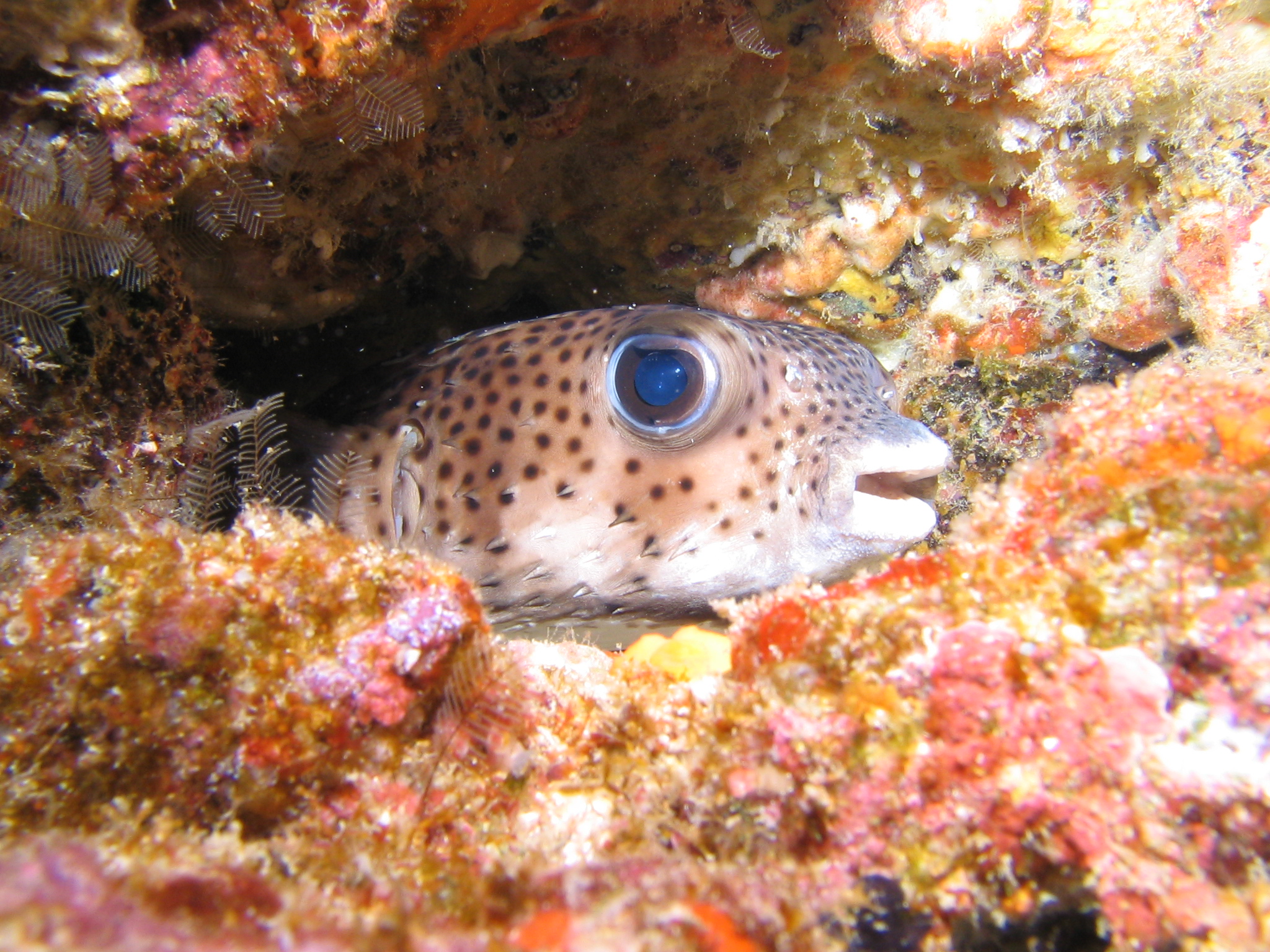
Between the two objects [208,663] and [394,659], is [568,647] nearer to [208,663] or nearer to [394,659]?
[394,659]

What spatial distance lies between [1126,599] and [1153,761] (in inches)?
11.0

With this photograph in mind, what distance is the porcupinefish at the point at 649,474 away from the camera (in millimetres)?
2617

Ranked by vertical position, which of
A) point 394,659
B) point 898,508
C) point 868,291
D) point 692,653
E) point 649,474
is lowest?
point 692,653

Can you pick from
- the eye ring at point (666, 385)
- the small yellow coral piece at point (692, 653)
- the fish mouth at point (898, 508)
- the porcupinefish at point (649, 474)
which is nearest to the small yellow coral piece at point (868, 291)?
the porcupinefish at point (649, 474)

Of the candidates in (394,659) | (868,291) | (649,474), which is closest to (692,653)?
(649,474)

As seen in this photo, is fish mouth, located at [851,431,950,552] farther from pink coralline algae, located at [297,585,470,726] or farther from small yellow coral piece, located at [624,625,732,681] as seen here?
pink coralline algae, located at [297,585,470,726]

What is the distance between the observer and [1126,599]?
1.27 metres

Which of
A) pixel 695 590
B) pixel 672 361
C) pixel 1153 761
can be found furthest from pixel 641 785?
pixel 672 361

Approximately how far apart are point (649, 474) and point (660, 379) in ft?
1.22

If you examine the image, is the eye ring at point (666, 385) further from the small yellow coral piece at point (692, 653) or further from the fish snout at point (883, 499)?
the small yellow coral piece at point (692, 653)

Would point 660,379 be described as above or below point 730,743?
above

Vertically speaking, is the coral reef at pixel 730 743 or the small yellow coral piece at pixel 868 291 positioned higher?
the small yellow coral piece at pixel 868 291

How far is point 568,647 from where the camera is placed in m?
2.25

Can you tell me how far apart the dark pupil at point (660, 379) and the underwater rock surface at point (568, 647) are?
96 cm
